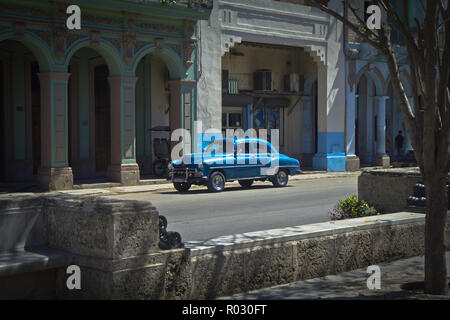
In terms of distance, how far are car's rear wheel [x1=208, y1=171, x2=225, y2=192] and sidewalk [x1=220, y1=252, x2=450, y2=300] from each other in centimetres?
1173

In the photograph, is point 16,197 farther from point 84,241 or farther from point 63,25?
point 63,25

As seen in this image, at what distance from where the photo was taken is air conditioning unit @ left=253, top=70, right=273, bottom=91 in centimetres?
2931

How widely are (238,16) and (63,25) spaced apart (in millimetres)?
7911

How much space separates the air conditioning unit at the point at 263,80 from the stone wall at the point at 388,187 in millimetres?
18940

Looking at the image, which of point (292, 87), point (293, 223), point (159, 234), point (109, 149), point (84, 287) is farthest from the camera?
point (292, 87)

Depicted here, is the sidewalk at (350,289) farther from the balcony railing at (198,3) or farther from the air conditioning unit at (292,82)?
the air conditioning unit at (292,82)

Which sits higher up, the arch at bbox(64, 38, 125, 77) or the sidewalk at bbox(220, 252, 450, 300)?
the arch at bbox(64, 38, 125, 77)

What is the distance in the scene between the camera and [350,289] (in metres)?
6.70

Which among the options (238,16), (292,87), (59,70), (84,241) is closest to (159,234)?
(84,241)

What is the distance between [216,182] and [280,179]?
2.93 metres

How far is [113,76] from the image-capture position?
70.8 feet

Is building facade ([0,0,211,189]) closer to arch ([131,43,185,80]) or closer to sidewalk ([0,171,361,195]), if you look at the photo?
arch ([131,43,185,80])

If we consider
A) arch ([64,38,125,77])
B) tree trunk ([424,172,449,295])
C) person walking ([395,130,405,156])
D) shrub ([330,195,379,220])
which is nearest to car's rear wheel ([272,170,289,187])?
arch ([64,38,125,77])

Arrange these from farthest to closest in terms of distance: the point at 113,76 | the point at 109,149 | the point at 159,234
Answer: the point at 109,149 → the point at 113,76 → the point at 159,234
